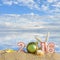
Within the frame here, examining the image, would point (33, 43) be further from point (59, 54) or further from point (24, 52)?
point (59, 54)

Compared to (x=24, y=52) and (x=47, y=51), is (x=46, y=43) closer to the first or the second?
(x=47, y=51)

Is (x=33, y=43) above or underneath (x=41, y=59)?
above

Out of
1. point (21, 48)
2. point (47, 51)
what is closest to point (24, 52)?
point (21, 48)

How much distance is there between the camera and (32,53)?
7.83 feet

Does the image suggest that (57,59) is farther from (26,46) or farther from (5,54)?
(5,54)

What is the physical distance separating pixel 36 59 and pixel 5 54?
0.98ft

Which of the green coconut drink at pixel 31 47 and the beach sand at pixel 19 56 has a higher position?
the green coconut drink at pixel 31 47

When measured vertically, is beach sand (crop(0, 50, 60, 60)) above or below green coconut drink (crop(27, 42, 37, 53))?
below

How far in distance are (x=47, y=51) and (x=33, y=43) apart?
16 cm

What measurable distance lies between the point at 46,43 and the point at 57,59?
190 millimetres

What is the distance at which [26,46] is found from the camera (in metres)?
2.40

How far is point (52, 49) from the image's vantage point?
95.1 inches

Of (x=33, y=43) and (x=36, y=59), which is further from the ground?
(x=33, y=43)

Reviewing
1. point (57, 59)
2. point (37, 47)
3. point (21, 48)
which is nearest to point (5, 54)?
point (21, 48)
